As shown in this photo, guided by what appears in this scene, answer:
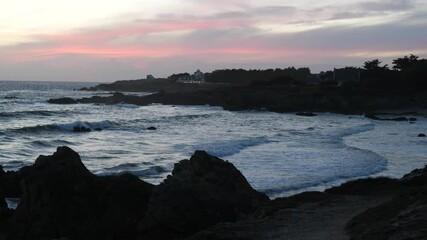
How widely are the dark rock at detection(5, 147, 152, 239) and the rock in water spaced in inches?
41.5

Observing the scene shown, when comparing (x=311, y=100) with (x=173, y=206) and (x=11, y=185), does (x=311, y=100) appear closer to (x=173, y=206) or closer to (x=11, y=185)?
(x=11, y=185)

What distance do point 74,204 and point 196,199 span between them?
2.88 m

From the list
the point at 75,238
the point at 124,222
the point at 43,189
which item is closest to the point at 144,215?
the point at 124,222

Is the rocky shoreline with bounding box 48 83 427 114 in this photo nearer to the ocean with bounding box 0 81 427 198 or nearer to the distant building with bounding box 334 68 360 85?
the distant building with bounding box 334 68 360 85

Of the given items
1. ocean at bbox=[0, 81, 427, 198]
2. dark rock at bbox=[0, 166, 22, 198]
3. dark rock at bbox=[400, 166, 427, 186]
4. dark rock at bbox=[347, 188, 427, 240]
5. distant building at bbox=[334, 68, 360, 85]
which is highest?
distant building at bbox=[334, 68, 360, 85]

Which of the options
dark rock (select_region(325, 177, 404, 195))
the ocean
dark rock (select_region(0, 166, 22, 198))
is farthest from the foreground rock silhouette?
the ocean

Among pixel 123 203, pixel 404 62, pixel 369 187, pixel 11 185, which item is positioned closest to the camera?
pixel 123 203

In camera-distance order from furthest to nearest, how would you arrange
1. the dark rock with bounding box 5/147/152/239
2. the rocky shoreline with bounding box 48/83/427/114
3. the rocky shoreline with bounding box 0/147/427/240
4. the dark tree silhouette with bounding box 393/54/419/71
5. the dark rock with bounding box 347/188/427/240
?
the dark tree silhouette with bounding box 393/54/419/71, the rocky shoreline with bounding box 48/83/427/114, the dark rock with bounding box 5/147/152/239, the rocky shoreline with bounding box 0/147/427/240, the dark rock with bounding box 347/188/427/240

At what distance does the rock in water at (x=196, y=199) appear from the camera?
10.4 m

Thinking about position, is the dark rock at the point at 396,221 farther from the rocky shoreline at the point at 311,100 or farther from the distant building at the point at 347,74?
→ the distant building at the point at 347,74

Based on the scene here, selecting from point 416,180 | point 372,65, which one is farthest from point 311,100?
point 416,180

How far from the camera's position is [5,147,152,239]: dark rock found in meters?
11.3

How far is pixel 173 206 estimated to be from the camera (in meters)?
10.6

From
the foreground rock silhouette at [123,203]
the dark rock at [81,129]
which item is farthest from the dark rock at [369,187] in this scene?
the dark rock at [81,129]
